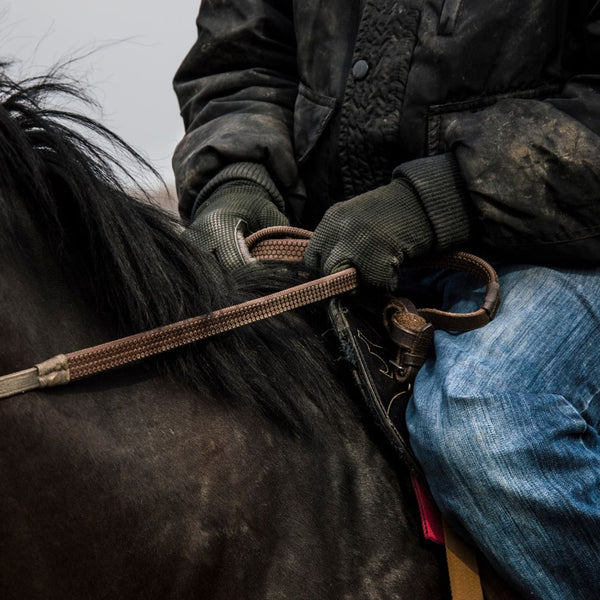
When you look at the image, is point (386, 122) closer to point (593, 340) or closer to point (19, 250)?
point (593, 340)

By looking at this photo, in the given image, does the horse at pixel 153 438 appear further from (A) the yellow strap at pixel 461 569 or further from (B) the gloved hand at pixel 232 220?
(B) the gloved hand at pixel 232 220

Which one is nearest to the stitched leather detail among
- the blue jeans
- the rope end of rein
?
the blue jeans

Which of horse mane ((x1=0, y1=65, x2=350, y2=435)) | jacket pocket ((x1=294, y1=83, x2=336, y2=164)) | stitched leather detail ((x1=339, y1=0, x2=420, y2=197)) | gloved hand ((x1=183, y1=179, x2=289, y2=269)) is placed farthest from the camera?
jacket pocket ((x1=294, y1=83, x2=336, y2=164))

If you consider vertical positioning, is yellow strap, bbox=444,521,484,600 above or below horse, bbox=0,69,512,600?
below

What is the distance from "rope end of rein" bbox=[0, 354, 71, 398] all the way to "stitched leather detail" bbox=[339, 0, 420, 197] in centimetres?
100

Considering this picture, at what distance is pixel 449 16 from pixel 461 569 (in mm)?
1171

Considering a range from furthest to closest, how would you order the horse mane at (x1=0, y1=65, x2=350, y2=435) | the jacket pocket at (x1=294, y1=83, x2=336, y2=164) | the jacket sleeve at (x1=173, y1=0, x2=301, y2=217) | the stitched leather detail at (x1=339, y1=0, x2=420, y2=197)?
1. the jacket sleeve at (x1=173, y1=0, x2=301, y2=217)
2. the jacket pocket at (x1=294, y1=83, x2=336, y2=164)
3. the stitched leather detail at (x1=339, y1=0, x2=420, y2=197)
4. the horse mane at (x1=0, y1=65, x2=350, y2=435)

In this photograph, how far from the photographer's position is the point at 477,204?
1.46 meters

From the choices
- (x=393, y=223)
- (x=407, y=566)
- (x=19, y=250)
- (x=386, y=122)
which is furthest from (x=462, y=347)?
(x=19, y=250)

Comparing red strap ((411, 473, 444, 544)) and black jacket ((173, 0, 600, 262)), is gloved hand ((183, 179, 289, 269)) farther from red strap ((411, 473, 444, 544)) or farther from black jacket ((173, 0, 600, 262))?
red strap ((411, 473, 444, 544))

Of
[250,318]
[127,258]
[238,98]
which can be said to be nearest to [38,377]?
[127,258]

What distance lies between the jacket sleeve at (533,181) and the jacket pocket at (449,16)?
26cm

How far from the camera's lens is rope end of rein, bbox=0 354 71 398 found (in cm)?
100

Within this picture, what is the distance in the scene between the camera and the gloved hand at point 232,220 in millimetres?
1551
